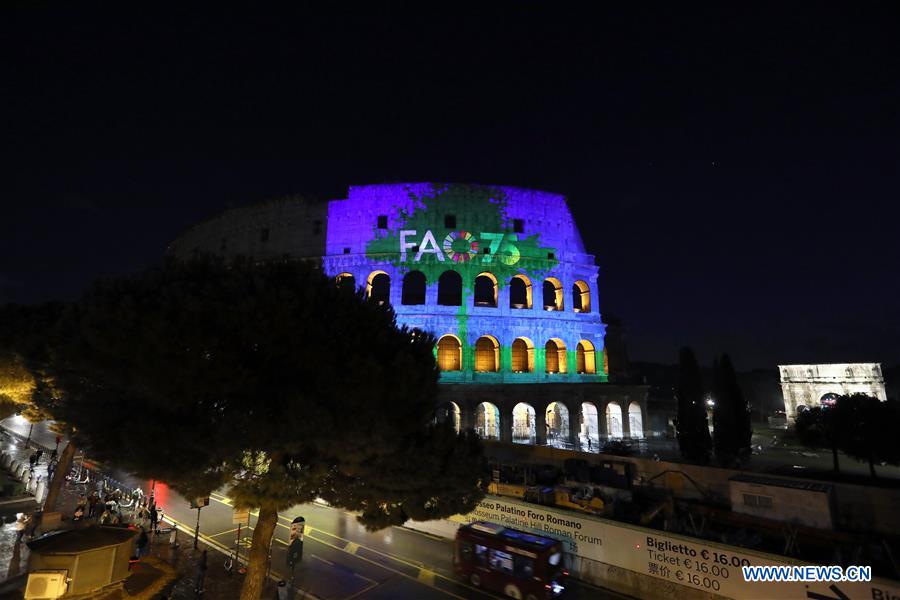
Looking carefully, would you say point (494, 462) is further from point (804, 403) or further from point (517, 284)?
point (804, 403)

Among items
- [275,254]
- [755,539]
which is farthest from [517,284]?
[755,539]

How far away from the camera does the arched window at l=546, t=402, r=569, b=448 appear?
33594 mm

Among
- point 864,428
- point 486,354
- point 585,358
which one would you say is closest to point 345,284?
point 486,354

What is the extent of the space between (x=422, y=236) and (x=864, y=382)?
55.2 m

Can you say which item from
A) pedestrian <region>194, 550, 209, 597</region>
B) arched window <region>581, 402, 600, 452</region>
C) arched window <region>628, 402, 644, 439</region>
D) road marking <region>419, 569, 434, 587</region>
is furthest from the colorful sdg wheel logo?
pedestrian <region>194, 550, 209, 597</region>

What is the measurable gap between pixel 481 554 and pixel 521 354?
23812 millimetres

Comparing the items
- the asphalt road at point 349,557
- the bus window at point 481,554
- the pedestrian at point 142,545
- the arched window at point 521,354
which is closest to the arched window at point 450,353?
the arched window at point 521,354

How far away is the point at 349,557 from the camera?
50.8 feet

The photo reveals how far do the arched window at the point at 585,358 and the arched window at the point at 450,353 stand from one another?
10037 millimetres

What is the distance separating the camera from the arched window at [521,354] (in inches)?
1374

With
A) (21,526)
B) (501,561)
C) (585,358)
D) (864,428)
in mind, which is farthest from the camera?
(585,358)

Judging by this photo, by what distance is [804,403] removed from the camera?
54.0 meters

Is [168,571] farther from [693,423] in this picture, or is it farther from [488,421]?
[693,423]

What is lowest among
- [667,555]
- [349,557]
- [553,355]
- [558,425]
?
[349,557]
